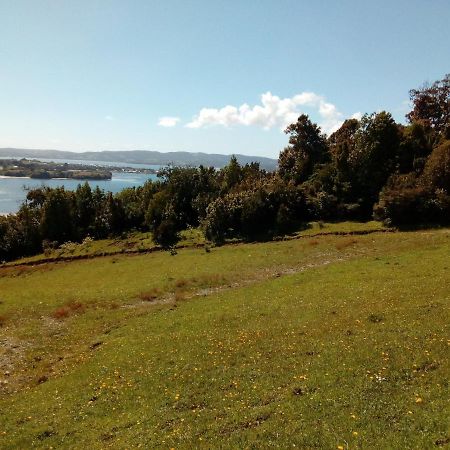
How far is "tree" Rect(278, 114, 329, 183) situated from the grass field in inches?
1611

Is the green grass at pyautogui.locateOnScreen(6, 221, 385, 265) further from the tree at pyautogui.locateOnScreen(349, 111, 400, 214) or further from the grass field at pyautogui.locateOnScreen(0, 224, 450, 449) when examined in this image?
the grass field at pyautogui.locateOnScreen(0, 224, 450, 449)

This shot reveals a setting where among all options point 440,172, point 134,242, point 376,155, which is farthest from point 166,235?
point 440,172

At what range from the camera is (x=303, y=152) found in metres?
88.6

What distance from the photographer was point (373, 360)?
1906cm

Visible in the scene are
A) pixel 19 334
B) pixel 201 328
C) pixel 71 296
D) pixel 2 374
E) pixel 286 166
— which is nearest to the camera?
pixel 2 374

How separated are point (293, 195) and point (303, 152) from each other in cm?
2081

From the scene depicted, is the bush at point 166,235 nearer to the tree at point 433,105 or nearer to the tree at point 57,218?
the tree at point 57,218

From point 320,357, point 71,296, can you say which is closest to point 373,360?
point 320,357

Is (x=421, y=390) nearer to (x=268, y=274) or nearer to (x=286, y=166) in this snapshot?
(x=268, y=274)

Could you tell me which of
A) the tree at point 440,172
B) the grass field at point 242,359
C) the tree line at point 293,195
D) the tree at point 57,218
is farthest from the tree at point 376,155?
the tree at point 57,218

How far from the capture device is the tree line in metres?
61.0

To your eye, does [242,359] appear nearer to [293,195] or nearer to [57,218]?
[293,195]

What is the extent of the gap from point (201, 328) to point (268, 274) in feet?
59.9

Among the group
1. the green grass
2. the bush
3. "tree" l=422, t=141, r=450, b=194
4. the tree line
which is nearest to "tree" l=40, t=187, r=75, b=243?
the tree line
